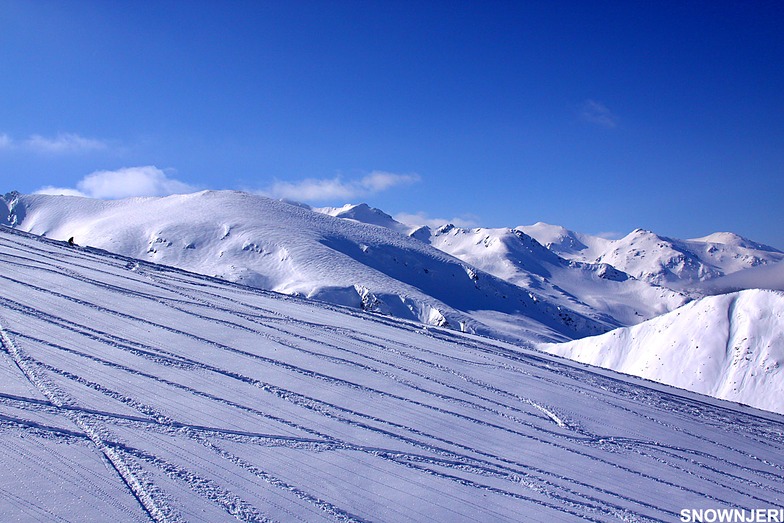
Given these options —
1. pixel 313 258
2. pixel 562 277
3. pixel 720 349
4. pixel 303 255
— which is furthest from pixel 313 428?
pixel 562 277

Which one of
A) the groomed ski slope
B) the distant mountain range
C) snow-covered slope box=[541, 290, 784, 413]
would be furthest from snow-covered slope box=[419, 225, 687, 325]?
the groomed ski slope

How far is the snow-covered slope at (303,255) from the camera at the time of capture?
49688 mm

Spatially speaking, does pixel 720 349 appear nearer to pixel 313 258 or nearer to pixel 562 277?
pixel 313 258

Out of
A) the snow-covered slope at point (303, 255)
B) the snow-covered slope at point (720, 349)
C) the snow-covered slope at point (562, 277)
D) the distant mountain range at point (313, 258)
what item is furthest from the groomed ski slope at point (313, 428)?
the snow-covered slope at point (562, 277)

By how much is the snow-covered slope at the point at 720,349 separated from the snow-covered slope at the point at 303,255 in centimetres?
2140

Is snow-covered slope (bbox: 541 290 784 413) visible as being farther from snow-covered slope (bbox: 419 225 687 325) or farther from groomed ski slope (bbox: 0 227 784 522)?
snow-covered slope (bbox: 419 225 687 325)

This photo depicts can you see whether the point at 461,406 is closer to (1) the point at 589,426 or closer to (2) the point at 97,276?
(1) the point at 589,426

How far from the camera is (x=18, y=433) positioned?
233 inches

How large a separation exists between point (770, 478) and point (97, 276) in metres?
17.8

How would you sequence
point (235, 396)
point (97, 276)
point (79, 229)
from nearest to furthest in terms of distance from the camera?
point (235, 396), point (97, 276), point (79, 229)

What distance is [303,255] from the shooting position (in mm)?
55531

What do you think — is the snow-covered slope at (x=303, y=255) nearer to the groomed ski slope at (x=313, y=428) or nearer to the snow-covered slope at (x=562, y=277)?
the groomed ski slope at (x=313, y=428)

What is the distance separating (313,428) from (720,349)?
75.1 feet

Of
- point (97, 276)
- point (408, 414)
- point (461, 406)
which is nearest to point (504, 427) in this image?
point (461, 406)
